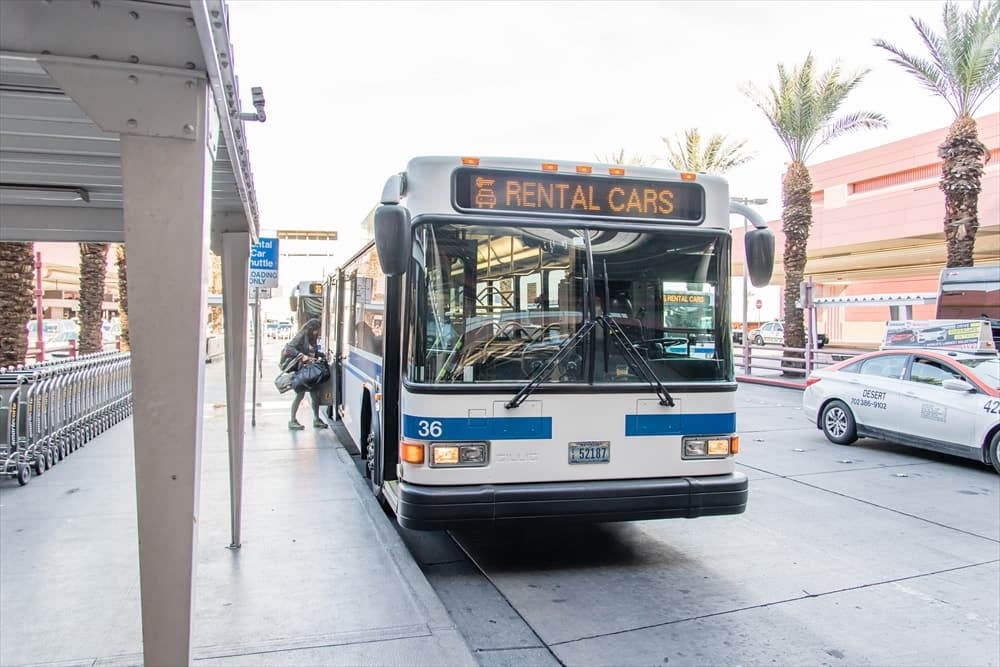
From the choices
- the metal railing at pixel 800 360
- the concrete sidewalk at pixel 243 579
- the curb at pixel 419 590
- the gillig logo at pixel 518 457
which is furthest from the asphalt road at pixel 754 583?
the metal railing at pixel 800 360

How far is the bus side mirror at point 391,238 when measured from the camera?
5.20 metres

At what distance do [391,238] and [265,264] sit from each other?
11.1 metres

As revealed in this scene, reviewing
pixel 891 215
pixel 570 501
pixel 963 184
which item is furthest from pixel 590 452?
pixel 891 215

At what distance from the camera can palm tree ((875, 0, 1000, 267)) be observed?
19.1m

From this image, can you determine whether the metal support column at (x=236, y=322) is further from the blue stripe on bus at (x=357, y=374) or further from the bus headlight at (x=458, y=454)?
the blue stripe on bus at (x=357, y=374)

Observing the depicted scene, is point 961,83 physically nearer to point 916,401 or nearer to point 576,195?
point 916,401

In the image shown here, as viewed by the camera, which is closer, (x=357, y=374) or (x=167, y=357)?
(x=167, y=357)

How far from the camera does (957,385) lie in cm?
985

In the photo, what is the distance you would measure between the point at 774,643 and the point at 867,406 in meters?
7.91

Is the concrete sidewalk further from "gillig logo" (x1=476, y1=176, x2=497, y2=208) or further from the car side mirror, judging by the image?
the car side mirror

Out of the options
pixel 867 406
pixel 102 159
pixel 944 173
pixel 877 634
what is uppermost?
pixel 944 173

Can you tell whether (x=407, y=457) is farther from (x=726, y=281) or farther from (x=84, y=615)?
(x=726, y=281)

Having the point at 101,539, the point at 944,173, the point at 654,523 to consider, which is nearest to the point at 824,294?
the point at 944,173

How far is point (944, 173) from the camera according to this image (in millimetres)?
20891
